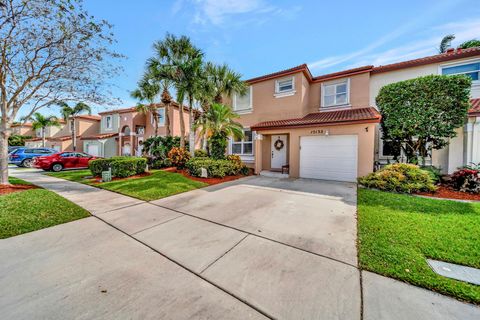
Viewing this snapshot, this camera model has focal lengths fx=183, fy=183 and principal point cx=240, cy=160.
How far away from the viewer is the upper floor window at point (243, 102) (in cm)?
1370

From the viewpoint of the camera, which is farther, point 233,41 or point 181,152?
point 181,152

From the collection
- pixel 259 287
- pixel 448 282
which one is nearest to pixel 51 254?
pixel 259 287

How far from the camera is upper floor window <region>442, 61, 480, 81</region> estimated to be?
31.2 feet

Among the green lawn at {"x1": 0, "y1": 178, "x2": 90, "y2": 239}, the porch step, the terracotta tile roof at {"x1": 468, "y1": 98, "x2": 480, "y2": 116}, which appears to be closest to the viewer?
the green lawn at {"x1": 0, "y1": 178, "x2": 90, "y2": 239}

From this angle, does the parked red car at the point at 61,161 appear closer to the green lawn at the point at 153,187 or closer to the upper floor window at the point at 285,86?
the green lawn at the point at 153,187

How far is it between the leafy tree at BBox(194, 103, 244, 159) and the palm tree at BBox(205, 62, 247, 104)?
5.91 feet

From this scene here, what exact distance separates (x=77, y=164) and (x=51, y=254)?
49.9 feet

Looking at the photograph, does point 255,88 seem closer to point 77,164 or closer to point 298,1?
point 298,1

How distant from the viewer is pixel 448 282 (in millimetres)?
2395

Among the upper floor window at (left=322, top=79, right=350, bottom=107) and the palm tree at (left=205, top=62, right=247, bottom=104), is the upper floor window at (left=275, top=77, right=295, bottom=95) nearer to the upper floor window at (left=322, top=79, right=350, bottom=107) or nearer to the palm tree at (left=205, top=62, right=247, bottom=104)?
the upper floor window at (left=322, top=79, right=350, bottom=107)

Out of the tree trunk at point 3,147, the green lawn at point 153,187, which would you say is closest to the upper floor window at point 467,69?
the green lawn at point 153,187

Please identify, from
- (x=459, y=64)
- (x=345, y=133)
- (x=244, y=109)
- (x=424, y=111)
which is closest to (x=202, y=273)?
(x=345, y=133)

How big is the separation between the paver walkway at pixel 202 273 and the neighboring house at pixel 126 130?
16.4 meters

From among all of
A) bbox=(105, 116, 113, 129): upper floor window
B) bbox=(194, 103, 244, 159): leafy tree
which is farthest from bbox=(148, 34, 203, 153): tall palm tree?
bbox=(105, 116, 113, 129): upper floor window
